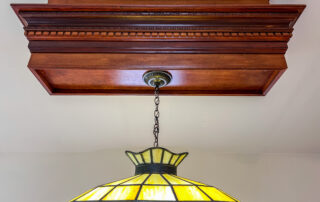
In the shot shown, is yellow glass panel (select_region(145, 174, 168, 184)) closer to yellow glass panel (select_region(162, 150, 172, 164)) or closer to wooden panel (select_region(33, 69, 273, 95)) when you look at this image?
yellow glass panel (select_region(162, 150, 172, 164))

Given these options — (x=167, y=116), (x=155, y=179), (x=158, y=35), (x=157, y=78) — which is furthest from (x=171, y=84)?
(x=155, y=179)

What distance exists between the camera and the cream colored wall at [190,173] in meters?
2.00

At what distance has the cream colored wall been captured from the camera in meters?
2.00

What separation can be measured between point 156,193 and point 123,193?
80mm

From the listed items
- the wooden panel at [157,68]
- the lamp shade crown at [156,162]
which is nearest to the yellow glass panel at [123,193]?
the lamp shade crown at [156,162]

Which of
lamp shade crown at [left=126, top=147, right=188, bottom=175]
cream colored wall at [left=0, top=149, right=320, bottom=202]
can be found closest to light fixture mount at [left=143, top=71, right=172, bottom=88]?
lamp shade crown at [left=126, top=147, right=188, bottom=175]

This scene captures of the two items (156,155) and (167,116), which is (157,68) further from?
(167,116)

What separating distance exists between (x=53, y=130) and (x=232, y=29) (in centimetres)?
142

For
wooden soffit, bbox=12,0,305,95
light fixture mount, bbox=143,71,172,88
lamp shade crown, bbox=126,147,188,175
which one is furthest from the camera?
light fixture mount, bbox=143,71,172,88

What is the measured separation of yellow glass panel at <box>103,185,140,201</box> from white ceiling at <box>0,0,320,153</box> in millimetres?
932

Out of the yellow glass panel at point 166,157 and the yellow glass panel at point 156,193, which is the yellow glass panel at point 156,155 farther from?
the yellow glass panel at point 156,193

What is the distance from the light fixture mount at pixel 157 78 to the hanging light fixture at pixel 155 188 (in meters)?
0.41

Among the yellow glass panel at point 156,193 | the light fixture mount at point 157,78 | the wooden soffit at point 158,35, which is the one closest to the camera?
the yellow glass panel at point 156,193

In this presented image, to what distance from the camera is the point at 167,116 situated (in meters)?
1.75
